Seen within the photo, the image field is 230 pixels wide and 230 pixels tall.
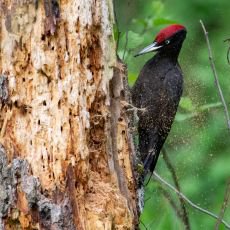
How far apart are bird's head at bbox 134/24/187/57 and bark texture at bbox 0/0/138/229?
1.66m

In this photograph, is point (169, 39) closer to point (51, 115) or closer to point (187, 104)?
point (187, 104)

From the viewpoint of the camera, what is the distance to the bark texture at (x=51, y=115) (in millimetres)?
3727

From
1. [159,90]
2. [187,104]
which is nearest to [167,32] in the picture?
[159,90]

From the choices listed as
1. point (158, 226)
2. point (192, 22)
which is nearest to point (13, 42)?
point (158, 226)

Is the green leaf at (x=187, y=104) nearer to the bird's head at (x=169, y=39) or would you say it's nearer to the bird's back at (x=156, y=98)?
the bird's back at (x=156, y=98)

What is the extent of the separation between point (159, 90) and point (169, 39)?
33 cm

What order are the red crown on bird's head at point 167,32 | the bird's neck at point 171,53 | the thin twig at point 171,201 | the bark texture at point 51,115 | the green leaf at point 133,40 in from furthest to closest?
the bird's neck at point 171,53 → the red crown on bird's head at point 167,32 → the thin twig at point 171,201 → the green leaf at point 133,40 → the bark texture at point 51,115

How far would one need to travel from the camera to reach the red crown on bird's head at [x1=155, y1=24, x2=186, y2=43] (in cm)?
551

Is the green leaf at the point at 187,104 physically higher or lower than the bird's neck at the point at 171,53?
lower

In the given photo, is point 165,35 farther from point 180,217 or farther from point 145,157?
point 180,217

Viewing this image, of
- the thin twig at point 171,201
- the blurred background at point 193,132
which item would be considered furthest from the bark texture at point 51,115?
the thin twig at point 171,201

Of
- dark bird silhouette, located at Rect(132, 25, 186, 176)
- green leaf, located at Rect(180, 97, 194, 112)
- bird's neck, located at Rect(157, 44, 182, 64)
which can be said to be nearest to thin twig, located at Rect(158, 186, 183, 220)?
dark bird silhouette, located at Rect(132, 25, 186, 176)

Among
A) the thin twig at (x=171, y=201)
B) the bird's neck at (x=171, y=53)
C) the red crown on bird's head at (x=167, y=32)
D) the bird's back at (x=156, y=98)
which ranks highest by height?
the red crown on bird's head at (x=167, y=32)

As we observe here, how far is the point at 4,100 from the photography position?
150 inches
